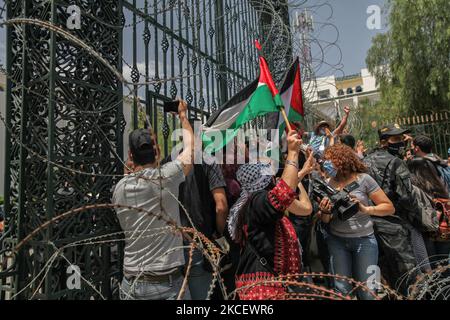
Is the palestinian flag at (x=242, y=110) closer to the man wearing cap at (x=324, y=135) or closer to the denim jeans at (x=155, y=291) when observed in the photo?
the denim jeans at (x=155, y=291)

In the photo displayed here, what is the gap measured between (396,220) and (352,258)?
0.63 m

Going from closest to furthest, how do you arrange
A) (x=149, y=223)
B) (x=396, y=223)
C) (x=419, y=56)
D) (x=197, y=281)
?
(x=149, y=223) < (x=197, y=281) < (x=396, y=223) < (x=419, y=56)

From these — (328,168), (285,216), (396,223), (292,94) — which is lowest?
(396,223)

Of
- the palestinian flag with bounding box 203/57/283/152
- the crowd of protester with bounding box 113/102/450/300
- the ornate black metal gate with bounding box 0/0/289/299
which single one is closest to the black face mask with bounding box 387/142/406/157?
the crowd of protester with bounding box 113/102/450/300

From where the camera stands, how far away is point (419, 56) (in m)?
12.8

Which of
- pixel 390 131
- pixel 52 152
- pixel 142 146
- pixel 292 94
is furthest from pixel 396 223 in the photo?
pixel 52 152

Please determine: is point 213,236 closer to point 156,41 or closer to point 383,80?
point 156,41

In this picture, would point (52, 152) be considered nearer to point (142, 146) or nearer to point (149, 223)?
point (142, 146)

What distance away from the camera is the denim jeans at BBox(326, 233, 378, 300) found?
2.75m

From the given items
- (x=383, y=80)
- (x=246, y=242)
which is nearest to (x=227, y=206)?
(x=246, y=242)

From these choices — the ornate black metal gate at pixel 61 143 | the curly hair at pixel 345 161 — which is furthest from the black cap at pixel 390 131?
the ornate black metal gate at pixel 61 143

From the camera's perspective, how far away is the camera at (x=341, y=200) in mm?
2713

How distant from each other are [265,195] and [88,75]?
1700mm
